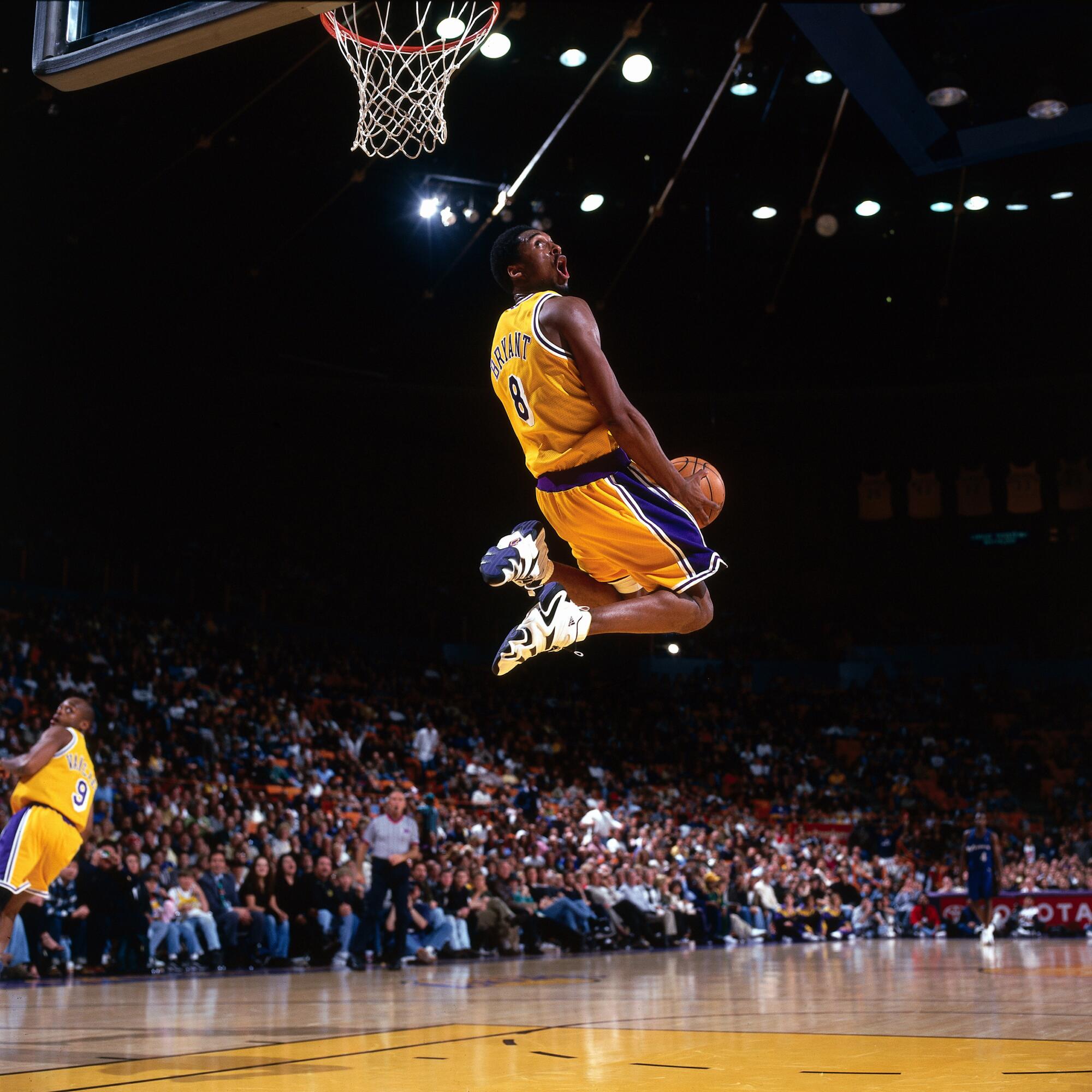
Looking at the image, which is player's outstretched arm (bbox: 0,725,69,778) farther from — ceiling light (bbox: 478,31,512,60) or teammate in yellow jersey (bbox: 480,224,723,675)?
ceiling light (bbox: 478,31,512,60)

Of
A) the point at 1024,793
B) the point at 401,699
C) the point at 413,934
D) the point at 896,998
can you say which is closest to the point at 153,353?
the point at 401,699

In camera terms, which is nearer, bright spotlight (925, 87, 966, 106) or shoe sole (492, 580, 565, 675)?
shoe sole (492, 580, 565, 675)

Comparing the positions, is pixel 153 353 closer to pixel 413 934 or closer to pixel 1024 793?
pixel 413 934

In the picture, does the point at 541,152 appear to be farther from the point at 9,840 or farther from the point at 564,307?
the point at 564,307

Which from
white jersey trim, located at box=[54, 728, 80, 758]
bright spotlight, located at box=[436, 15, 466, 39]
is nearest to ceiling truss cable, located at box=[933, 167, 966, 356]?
bright spotlight, located at box=[436, 15, 466, 39]

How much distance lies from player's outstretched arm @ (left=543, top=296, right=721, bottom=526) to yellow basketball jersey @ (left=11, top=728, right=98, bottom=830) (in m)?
5.08

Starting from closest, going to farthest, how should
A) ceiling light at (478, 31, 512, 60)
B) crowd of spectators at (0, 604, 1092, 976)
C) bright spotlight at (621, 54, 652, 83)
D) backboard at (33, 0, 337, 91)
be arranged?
backboard at (33, 0, 337, 91), crowd of spectators at (0, 604, 1092, 976), ceiling light at (478, 31, 512, 60), bright spotlight at (621, 54, 652, 83)

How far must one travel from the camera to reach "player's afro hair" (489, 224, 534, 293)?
432cm

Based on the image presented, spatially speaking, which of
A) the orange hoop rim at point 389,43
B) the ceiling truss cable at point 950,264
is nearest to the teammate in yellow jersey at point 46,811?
the orange hoop rim at point 389,43

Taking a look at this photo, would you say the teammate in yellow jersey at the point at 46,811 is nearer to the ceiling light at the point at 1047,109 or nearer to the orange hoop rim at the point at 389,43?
the orange hoop rim at the point at 389,43

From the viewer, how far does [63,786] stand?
767 centimetres

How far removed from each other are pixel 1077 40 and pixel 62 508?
16871 millimetres

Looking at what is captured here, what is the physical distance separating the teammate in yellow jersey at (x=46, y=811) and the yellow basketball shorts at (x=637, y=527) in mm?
4645

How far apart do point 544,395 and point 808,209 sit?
47.7 ft
